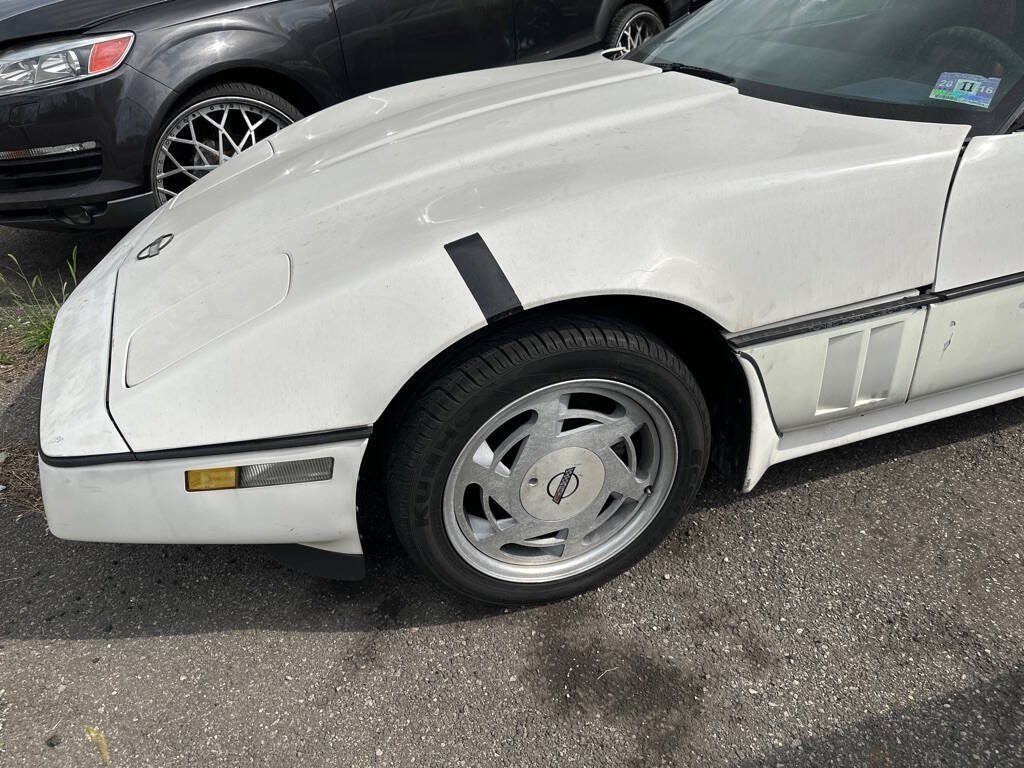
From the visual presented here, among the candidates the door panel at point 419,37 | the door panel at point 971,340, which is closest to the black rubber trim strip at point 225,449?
the door panel at point 971,340

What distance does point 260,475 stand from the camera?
4.83 ft

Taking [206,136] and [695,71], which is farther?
[206,136]

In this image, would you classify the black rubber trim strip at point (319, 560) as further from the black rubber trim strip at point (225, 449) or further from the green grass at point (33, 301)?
the green grass at point (33, 301)

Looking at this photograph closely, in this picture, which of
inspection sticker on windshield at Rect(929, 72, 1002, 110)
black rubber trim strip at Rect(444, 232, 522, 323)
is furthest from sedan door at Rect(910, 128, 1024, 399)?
black rubber trim strip at Rect(444, 232, 522, 323)

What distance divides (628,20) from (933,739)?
407cm

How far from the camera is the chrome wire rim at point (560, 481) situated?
5.33 feet

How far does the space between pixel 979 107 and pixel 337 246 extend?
4.90 feet

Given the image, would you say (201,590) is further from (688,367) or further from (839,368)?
(839,368)

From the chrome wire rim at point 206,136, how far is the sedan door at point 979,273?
108 inches

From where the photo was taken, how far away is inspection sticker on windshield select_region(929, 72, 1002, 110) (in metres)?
1.75

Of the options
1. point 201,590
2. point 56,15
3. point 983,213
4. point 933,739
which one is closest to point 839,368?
point 983,213

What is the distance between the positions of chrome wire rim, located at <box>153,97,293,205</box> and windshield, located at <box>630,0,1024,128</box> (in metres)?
2.01

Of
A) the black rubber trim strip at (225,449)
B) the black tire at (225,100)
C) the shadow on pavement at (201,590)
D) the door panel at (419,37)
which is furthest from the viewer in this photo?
the door panel at (419,37)

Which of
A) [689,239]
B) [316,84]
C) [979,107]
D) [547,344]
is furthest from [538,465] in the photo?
[316,84]
